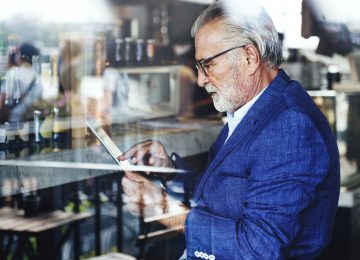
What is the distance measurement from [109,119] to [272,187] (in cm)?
164

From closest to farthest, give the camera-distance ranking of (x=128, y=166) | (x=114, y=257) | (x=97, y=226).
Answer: (x=128, y=166), (x=114, y=257), (x=97, y=226)

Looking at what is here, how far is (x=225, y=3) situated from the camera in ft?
6.19

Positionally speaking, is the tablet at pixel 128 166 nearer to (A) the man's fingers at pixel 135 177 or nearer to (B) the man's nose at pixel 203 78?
(A) the man's fingers at pixel 135 177

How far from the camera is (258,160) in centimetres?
171

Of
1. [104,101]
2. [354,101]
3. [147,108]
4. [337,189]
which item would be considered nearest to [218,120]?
[147,108]

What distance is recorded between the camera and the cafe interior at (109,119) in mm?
2500

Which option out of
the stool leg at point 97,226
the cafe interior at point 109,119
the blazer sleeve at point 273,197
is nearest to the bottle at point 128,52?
the cafe interior at point 109,119

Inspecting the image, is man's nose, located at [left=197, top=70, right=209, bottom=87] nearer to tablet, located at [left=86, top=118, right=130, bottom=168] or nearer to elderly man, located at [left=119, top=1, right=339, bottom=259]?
elderly man, located at [left=119, top=1, right=339, bottom=259]

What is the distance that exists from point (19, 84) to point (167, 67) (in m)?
1.26

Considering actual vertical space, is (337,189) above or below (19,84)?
below

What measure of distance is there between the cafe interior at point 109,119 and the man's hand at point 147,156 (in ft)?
0.13

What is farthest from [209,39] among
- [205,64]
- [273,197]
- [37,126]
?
[37,126]

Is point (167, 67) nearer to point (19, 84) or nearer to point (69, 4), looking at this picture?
point (69, 4)

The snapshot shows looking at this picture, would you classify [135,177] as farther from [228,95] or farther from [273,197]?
[273,197]
